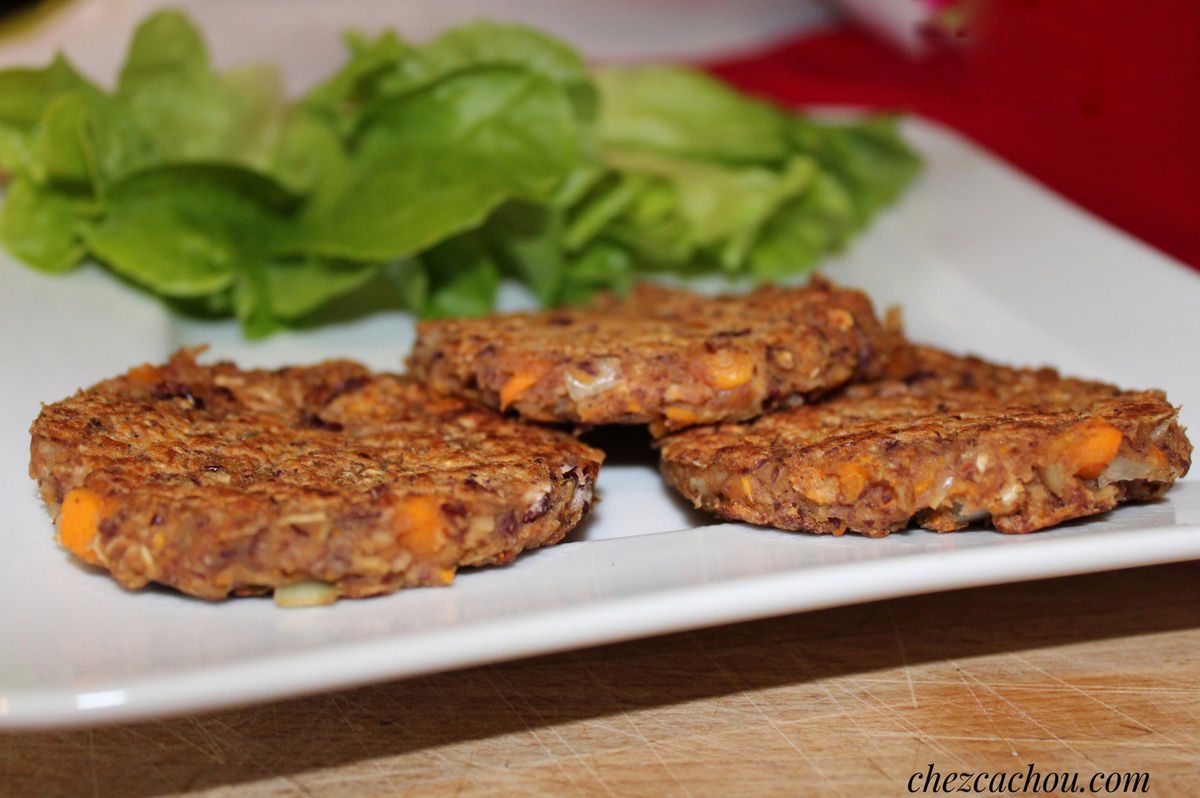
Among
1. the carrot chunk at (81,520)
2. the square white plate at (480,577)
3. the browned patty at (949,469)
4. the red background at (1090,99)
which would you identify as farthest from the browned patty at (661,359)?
the red background at (1090,99)

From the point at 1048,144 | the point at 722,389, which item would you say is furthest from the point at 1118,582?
the point at 1048,144

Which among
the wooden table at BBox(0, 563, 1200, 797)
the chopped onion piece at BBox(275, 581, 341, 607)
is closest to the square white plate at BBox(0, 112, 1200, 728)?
the chopped onion piece at BBox(275, 581, 341, 607)

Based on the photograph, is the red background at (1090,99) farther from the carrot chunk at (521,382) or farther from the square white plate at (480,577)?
the carrot chunk at (521,382)

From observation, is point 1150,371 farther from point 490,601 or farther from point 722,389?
point 490,601

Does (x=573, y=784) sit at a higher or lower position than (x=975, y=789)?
lower

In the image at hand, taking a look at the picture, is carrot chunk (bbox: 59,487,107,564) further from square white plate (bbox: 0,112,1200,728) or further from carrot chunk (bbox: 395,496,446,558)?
carrot chunk (bbox: 395,496,446,558)

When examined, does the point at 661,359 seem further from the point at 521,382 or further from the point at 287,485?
the point at 287,485
